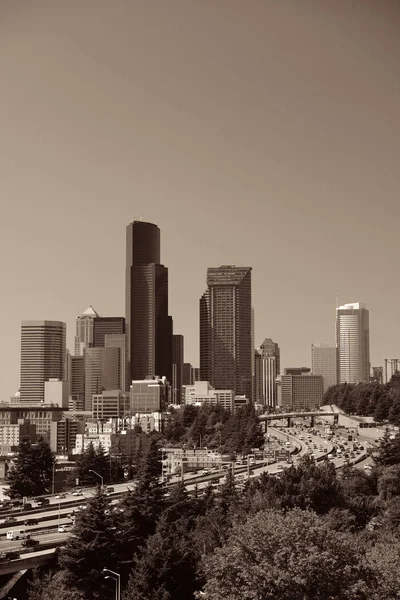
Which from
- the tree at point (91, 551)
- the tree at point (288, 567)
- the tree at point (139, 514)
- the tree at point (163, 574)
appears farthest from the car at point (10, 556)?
the tree at point (288, 567)

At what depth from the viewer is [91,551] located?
4081 centimetres

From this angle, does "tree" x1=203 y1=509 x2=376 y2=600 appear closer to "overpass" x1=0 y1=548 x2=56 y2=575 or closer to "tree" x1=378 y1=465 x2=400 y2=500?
"overpass" x1=0 y1=548 x2=56 y2=575

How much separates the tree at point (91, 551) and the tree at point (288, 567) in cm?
878

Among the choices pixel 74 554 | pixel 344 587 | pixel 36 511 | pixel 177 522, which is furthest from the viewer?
pixel 36 511

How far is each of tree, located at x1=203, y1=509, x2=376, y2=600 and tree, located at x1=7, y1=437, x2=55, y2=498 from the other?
59404 mm

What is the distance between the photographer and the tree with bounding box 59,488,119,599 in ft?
132

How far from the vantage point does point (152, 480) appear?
5331 centimetres

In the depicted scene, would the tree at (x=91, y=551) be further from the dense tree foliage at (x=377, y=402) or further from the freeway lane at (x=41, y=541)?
the dense tree foliage at (x=377, y=402)

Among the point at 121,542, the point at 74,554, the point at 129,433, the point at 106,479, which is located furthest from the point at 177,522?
the point at 129,433

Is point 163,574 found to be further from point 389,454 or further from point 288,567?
point 389,454

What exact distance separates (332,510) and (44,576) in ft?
68.9

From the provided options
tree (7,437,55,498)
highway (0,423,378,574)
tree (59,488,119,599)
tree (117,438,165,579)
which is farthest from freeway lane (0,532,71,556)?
tree (7,437,55,498)

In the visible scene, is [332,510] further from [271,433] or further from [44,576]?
[271,433]

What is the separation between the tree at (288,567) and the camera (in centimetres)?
3091
